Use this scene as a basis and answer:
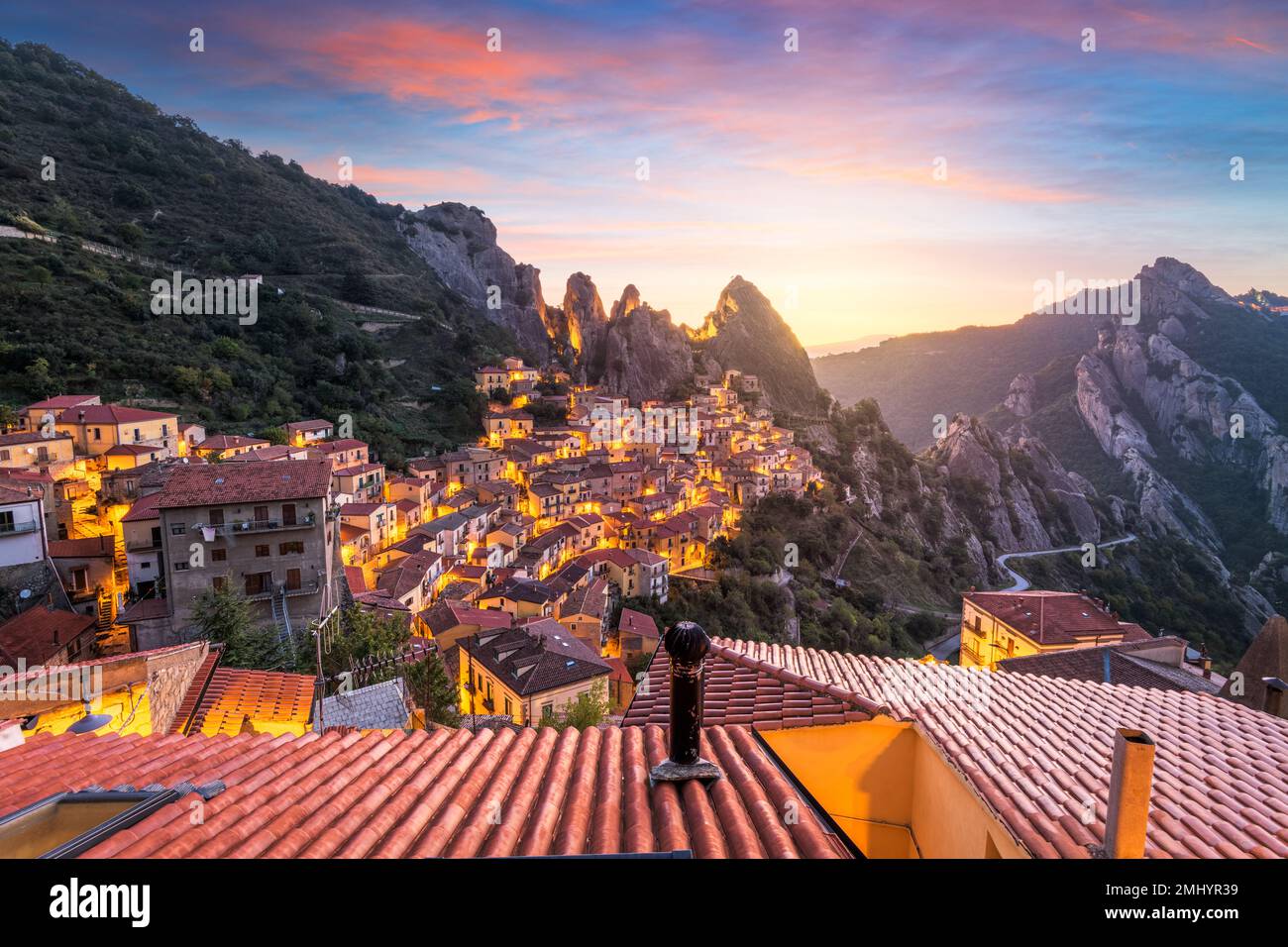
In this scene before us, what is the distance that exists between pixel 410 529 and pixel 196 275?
33.5m

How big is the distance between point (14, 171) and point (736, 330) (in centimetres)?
7594

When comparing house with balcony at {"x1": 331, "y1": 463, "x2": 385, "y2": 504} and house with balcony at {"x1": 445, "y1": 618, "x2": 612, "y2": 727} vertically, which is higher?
house with balcony at {"x1": 331, "y1": 463, "x2": 385, "y2": 504}

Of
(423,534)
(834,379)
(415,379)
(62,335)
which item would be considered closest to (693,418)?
(415,379)

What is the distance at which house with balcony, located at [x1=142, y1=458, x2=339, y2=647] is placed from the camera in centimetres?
1697

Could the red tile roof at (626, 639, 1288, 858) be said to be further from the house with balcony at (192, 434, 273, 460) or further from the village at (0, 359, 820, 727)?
the house with balcony at (192, 434, 273, 460)

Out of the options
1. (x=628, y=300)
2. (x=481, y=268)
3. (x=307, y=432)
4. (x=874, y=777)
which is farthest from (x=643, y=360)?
(x=874, y=777)

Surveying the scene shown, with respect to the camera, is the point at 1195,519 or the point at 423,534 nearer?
the point at 423,534

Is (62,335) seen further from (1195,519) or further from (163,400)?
(1195,519)

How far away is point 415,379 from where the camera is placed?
182 ft

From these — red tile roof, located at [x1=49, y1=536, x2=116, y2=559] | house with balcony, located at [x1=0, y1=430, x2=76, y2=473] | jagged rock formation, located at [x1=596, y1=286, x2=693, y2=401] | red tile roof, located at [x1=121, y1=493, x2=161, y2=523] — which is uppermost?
jagged rock formation, located at [x1=596, y1=286, x2=693, y2=401]

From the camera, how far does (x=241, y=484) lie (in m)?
17.8

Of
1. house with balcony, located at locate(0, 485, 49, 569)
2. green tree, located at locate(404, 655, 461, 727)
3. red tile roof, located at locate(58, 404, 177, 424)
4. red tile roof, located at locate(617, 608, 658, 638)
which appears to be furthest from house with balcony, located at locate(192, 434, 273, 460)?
red tile roof, located at locate(617, 608, 658, 638)

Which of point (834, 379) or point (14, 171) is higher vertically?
point (14, 171)

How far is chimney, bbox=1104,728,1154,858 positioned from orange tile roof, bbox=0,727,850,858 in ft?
5.29
